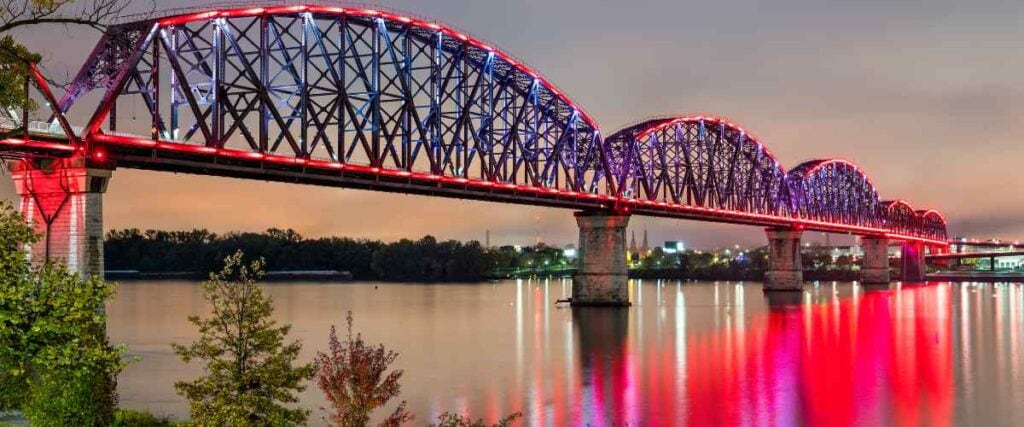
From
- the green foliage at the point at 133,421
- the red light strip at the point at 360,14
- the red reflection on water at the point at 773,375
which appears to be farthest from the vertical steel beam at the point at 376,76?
the green foliage at the point at 133,421

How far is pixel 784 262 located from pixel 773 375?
114968mm

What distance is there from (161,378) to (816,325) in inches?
2280

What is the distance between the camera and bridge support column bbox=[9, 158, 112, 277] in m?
50.7

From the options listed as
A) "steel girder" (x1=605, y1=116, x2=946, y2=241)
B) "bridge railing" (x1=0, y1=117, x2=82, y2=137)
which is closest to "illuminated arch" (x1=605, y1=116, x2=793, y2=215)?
"steel girder" (x1=605, y1=116, x2=946, y2=241)

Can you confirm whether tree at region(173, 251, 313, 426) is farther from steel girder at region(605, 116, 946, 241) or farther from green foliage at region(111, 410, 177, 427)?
steel girder at region(605, 116, 946, 241)

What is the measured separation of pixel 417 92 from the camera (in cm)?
9169

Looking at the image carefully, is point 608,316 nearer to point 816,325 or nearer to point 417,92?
point 816,325

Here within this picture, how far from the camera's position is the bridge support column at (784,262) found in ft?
531

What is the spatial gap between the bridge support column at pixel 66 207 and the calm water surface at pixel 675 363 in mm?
6560

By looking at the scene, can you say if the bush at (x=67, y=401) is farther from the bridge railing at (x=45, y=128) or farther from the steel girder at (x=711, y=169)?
the steel girder at (x=711, y=169)

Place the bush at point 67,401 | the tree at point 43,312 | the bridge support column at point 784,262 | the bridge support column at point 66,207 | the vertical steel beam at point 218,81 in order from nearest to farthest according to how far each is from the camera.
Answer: the tree at point 43,312, the bush at point 67,401, the bridge support column at point 66,207, the vertical steel beam at point 218,81, the bridge support column at point 784,262

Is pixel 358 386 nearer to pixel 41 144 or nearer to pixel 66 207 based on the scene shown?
pixel 66 207

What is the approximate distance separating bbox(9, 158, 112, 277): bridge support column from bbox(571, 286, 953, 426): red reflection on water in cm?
2468

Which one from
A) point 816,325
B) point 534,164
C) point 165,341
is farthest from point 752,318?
point 165,341
